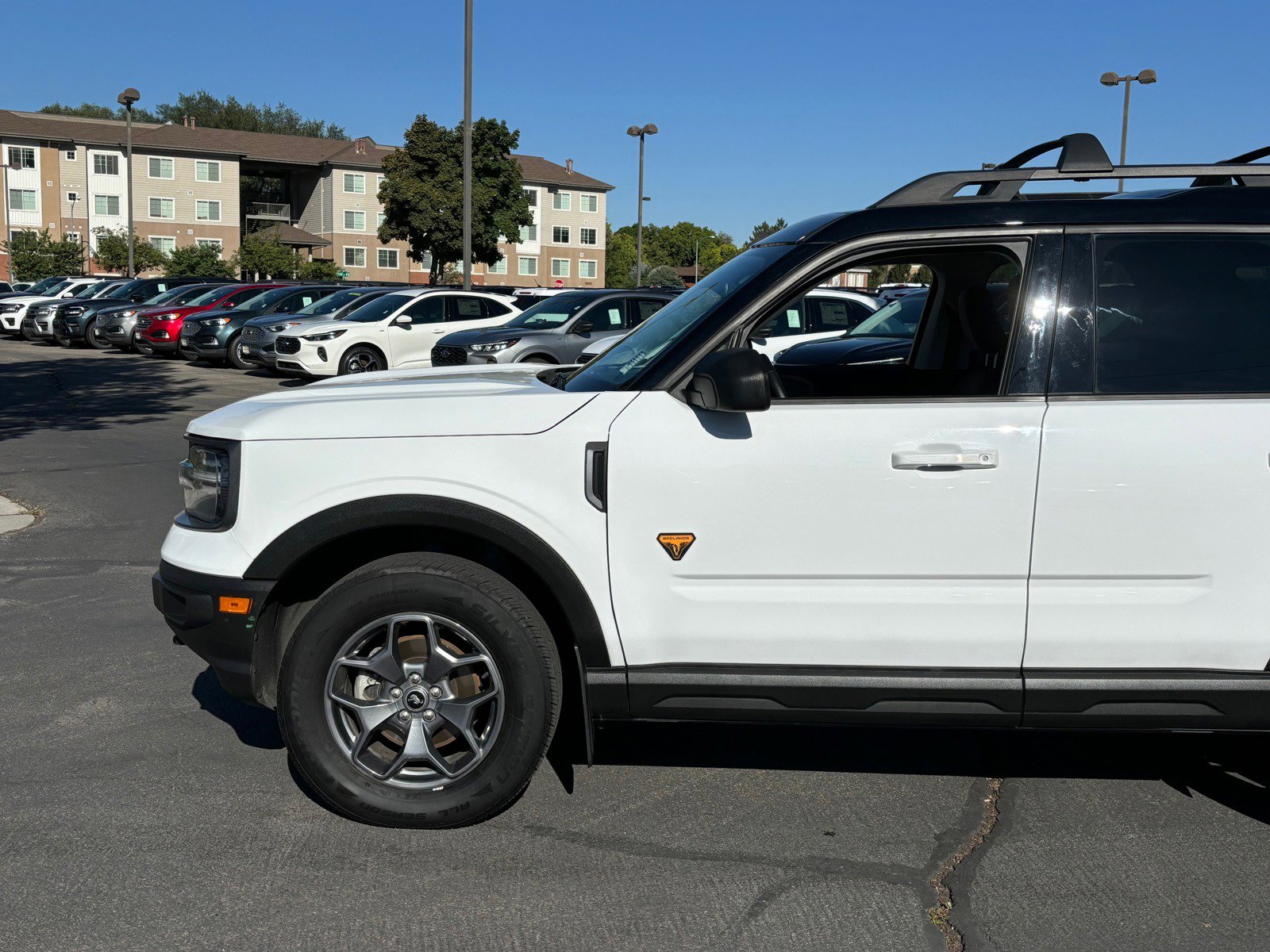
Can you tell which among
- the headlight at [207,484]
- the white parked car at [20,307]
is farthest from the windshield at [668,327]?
the white parked car at [20,307]

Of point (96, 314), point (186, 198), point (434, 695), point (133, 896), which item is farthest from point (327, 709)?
point (186, 198)

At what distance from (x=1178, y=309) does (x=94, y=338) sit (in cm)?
2779

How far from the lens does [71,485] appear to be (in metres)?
10.0

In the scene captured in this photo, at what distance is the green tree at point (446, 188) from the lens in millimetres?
57000

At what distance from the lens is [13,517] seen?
868 centimetres

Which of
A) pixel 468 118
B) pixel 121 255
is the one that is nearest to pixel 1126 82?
pixel 468 118

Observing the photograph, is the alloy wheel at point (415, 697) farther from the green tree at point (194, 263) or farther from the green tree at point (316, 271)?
the green tree at point (316, 271)

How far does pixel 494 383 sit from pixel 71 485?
728 centimetres

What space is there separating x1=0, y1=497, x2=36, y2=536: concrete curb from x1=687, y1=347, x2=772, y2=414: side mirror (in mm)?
6497

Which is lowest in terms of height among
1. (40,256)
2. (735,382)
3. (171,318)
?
(171,318)

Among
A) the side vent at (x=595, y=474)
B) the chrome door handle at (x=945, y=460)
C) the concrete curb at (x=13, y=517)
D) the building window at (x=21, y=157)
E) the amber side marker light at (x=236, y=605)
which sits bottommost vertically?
the concrete curb at (x=13, y=517)

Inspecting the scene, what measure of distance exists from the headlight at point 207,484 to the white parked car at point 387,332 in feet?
50.4

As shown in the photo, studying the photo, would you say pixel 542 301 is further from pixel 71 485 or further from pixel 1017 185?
pixel 1017 185

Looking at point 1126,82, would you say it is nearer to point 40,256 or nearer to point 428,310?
point 428,310
